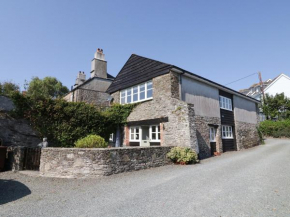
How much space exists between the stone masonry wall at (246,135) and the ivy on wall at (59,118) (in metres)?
13.7

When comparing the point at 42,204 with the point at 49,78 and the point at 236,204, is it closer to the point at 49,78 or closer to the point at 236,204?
the point at 236,204

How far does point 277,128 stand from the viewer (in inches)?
1044

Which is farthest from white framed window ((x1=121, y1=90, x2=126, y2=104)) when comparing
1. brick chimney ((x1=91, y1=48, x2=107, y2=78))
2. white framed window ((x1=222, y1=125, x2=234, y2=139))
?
white framed window ((x1=222, y1=125, x2=234, y2=139))

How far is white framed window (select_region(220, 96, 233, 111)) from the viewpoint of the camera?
16602mm

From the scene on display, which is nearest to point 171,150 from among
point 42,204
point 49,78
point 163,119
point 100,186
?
point 163,119

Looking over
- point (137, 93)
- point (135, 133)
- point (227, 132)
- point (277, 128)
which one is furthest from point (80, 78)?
point (277, 128)

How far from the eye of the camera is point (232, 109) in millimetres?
17953

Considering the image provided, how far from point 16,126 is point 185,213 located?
40.8 feet

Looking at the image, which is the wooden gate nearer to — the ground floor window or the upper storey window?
the ground floor window

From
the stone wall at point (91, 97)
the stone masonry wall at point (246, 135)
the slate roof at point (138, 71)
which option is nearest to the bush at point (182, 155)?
the slate roof at point (138, 71)

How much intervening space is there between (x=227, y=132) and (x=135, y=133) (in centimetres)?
900

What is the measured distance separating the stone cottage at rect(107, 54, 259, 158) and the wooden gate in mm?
7449

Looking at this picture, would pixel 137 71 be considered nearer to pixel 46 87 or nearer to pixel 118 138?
pixel 118 138

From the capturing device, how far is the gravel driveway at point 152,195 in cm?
408
